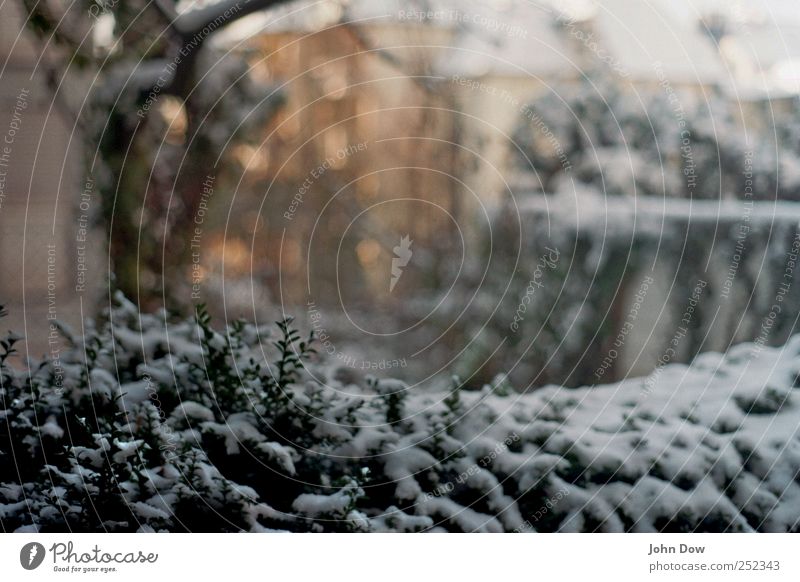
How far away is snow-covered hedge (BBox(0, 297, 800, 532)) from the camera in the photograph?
1.82 meters

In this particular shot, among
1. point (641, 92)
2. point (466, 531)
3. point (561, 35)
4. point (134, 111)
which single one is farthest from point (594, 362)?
point (134, 111)

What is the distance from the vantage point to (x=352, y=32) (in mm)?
1801

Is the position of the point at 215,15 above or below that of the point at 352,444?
above

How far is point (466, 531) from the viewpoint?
6.09ft

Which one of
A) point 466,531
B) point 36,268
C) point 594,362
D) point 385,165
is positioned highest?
point 385,165

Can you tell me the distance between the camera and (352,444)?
1.85m

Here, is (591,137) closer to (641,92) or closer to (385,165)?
(641,92)

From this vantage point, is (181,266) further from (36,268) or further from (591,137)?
(591,137)

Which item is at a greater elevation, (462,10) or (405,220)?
(462,10)

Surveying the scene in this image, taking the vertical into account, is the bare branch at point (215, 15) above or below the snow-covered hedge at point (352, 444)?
above

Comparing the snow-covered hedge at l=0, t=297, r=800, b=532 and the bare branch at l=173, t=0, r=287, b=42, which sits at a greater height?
the bare branch at l=173, t=0, r=287, b=42

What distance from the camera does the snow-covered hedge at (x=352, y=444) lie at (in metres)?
1.82

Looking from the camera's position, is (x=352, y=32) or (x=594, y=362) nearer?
(x=352, y=32)

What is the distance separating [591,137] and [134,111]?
3.92ft
